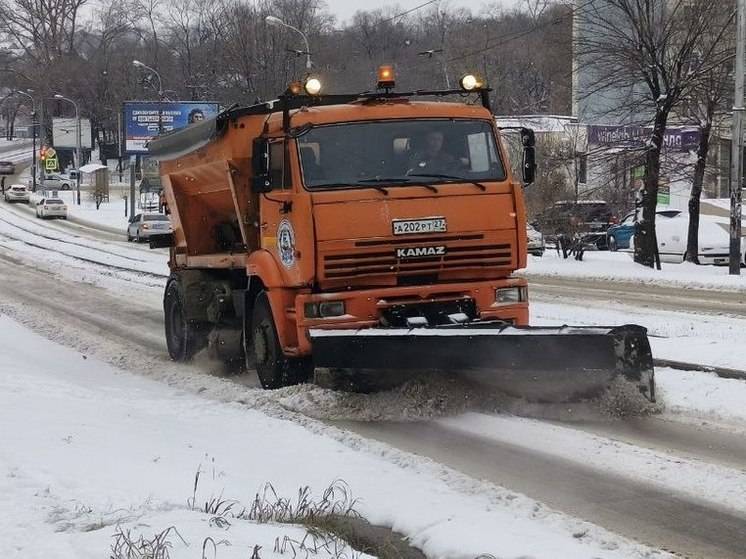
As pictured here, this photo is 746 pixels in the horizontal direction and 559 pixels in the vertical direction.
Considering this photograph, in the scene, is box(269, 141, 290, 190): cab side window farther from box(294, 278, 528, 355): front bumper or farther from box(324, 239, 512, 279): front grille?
box(294, 278, 528, 355): front bumper

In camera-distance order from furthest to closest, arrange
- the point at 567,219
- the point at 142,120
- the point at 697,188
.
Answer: the point at 142,120 → the point at 567,219 → the point at 697,188

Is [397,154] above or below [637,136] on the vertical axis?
below

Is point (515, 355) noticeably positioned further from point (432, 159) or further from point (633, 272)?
point (633, 272)

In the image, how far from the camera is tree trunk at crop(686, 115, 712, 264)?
2791 centimetres

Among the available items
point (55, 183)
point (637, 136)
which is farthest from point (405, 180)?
point (55, 183)

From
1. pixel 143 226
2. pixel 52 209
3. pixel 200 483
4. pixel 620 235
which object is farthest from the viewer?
pixel 52 209

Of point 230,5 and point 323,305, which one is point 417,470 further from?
point 230,5

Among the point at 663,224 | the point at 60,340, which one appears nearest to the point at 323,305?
the point at 60,340

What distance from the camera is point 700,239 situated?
100 feet

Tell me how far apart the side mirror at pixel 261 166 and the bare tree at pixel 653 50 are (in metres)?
18.8

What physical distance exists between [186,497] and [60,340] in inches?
380

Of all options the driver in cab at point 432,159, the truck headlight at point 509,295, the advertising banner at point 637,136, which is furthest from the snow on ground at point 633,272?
the driver in cab at point 432,159

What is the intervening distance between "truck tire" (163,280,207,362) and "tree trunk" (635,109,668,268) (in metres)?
16.9

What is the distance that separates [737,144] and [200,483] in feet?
67.9
